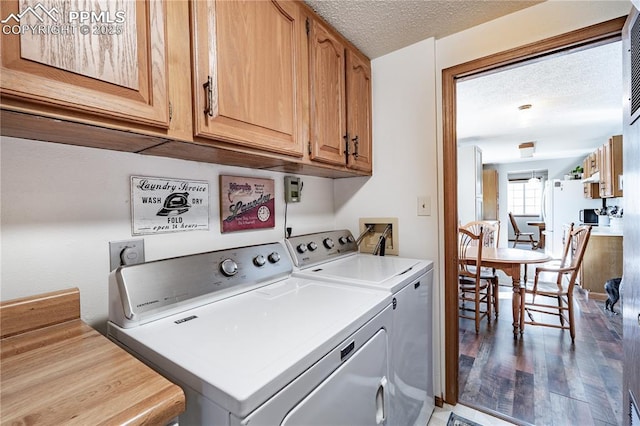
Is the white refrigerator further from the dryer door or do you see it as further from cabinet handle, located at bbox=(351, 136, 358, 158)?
the dryer door

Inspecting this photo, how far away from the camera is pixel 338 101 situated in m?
1.58

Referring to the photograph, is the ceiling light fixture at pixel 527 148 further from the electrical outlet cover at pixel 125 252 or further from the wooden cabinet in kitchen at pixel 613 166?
the electrical outlet cover at pixel 125 252

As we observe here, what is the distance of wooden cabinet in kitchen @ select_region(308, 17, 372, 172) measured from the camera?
55.8 inches

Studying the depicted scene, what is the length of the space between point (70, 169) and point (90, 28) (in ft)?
1.51

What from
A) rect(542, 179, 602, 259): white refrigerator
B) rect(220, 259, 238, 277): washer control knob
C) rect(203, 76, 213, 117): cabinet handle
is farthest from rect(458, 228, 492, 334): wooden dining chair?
rect(542, 179, 602, 259): white refrigerator

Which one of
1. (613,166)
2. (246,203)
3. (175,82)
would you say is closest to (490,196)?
(613,166)

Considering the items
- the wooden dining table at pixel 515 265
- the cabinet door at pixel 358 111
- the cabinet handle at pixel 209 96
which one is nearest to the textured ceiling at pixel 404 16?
the cabinet door at pixel 358 111

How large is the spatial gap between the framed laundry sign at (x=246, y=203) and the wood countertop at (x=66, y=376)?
671 millimetres

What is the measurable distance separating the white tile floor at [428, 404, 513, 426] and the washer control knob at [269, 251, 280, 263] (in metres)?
1.26

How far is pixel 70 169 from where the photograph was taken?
0.93 m

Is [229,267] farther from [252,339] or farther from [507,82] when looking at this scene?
[507,82]

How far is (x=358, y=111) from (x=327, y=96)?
33 cm

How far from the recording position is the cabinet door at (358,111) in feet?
5.51

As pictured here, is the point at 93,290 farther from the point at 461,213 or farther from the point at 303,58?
the point at 461,213
